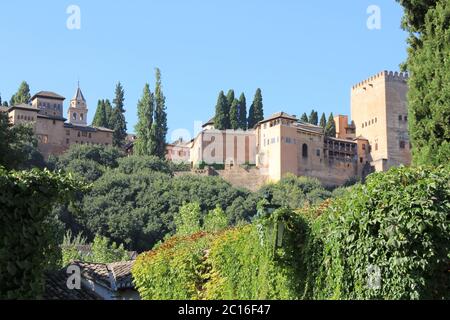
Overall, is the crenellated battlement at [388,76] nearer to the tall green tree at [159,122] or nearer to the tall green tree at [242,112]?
the tall green tree at [242,112]

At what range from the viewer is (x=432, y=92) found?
38.8 feet

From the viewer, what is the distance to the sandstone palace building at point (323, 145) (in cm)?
8662

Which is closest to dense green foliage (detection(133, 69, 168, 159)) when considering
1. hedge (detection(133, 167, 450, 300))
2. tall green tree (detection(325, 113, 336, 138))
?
tall green tree (detection(325, 113, 336, 138))

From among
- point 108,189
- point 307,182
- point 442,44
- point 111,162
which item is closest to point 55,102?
point 111,162

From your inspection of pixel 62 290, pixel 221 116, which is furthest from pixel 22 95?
pixel 62 290

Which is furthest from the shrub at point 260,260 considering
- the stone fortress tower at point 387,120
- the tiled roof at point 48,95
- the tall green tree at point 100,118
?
the tiled roof at point 48,95

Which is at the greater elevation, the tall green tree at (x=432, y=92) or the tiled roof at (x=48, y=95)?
the tiled roof at (x=48, y=95)

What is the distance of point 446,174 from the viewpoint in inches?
333

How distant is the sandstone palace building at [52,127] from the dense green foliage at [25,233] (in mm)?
78484

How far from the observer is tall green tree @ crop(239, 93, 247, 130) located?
94.5 meters

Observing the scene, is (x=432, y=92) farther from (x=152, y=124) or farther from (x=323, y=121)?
(x=323, y=121)

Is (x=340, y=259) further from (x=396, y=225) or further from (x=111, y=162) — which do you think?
(x=111, y=162)

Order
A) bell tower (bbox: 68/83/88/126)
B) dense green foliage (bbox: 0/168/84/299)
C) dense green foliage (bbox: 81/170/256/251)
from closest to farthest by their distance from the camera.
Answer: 1. dense green foliage (bbox: 0/168/84/299)
2. dense green foliage (bbox: 81/170/256/251)
3. bell tower (bbox: 68/83/88/126)

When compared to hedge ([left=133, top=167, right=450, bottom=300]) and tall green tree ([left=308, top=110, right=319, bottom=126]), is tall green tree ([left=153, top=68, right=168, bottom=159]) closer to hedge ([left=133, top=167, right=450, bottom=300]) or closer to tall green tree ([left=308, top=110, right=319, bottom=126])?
tall green tree ([left=308, top=110, right=319, bottom=126])
